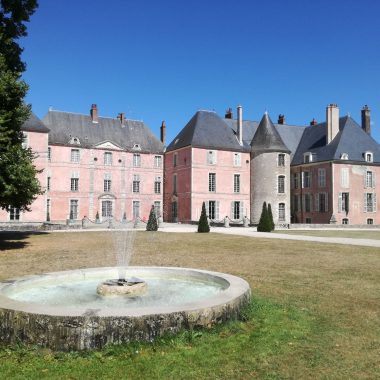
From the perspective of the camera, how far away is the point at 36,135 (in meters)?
28.2

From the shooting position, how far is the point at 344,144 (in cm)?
3484

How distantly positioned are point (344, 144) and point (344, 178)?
289 cm

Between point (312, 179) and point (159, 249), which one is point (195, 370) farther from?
point (312, 179)

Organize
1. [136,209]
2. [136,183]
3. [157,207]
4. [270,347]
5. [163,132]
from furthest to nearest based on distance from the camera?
[163,132] < [157,207] < [136,183] < [136,209] < [270,347]

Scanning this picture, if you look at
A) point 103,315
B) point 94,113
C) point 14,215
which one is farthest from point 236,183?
point 103,315

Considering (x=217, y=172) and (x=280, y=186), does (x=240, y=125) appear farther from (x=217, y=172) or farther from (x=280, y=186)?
(x=280, y=186)

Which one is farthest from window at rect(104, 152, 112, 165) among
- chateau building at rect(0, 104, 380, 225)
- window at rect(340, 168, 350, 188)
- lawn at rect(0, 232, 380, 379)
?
lawn at rect(0, 232, 380, 379)

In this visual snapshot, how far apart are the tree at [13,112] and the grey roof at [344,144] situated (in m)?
26.3

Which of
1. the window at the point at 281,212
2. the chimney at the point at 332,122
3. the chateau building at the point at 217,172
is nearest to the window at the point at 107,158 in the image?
the chateau building at the point at 217,172

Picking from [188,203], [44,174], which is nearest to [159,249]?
[44,174]

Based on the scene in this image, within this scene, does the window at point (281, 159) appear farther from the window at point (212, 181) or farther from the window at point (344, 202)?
the window at point (212, 181)

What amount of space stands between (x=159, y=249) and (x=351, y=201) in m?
25.4

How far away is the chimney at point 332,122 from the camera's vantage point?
117 ft

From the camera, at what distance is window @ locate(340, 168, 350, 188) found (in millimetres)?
34344
